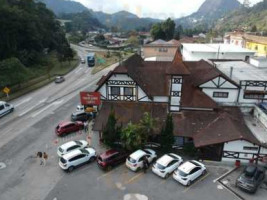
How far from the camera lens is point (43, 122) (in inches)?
1419

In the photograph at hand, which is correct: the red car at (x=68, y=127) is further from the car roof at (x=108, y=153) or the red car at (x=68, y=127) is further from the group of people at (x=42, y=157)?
the car roof at (x=108, y=153)

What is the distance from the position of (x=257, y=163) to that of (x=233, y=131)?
13.3 feet

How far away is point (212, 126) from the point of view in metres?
27.4

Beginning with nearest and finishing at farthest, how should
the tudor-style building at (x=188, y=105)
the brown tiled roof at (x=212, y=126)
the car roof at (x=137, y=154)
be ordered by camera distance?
the car roof at (x=137, y=154)
the brown tiled roof at (x=212, y=126)
the tudor-style building at (x=188, y=105)

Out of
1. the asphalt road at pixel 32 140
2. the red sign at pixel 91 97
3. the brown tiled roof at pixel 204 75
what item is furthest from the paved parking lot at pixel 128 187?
the brown tiled roof at pixel 204 75

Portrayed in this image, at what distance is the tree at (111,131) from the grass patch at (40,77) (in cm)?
2757

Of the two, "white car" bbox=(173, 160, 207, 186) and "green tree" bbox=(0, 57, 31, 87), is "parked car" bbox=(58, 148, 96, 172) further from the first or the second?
"green tree" bbox=(0, 57, 31, 87)

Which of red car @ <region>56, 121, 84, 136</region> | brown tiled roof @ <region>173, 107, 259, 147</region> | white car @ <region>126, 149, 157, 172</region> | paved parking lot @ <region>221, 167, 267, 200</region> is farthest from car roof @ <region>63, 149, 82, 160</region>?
paved parking lot @ <region>221, 167, 267, 200</region>

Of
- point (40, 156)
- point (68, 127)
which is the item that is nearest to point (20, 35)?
point (68, 127)

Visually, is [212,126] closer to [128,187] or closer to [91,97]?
[128,187]

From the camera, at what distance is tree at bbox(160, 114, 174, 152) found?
26.3 metres

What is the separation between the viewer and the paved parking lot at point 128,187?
21.4 m

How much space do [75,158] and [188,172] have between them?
10964mm

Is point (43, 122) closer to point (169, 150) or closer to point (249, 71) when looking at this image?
point (169, 150)
